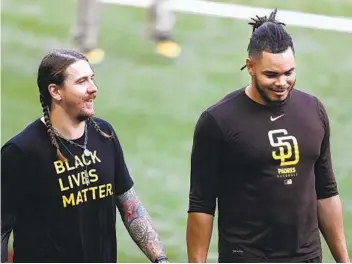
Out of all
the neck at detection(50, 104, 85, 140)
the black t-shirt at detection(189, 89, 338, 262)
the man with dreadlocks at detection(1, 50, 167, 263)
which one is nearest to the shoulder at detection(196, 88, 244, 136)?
the black t-shirt at detection(189, 89, 338, 262)

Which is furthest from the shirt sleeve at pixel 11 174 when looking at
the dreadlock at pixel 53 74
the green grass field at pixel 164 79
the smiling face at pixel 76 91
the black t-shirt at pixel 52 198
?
the green grass field at pixel 164 79

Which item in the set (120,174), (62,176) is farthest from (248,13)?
(62,176)

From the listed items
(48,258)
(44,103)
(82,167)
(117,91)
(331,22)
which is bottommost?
(48,258)

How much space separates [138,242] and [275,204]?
59 cm

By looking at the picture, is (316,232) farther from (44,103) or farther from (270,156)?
(44,103)

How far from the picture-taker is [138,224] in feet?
14.6

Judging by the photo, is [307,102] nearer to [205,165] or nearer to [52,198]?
[205,165]

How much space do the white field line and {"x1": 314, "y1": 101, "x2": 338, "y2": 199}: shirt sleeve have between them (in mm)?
4810

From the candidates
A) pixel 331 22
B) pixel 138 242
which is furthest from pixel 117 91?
pixel 138 242

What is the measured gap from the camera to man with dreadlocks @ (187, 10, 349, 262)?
430cm

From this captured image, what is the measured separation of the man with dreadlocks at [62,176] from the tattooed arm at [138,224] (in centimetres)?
13

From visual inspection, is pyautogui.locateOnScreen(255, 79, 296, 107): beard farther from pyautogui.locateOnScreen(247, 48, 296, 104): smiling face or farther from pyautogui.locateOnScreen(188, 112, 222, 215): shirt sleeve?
pyautogui.locateOnScreen(188, 112, 222, 215): shirt sleeve

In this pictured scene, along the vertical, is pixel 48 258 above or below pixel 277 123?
below

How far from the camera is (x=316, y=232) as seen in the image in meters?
4.44
